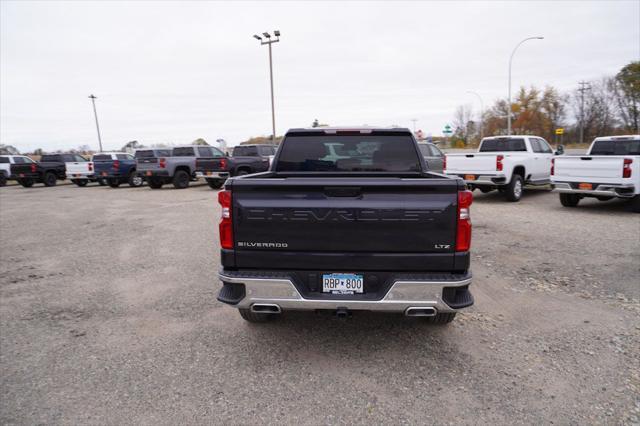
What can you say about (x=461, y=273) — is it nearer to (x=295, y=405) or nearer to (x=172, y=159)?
(x=295, y=405)

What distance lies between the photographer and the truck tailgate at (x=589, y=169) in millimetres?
9711

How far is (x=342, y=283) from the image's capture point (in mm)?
3297

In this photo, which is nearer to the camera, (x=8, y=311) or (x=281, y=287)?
(x=281, y=287)

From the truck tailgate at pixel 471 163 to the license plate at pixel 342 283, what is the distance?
1000 cm

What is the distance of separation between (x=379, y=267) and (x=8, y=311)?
456 centimetres

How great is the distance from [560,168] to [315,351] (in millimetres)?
9708

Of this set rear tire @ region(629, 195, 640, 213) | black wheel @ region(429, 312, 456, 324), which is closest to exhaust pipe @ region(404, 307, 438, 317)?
black wheel @ region(429, 312, 456, 324)

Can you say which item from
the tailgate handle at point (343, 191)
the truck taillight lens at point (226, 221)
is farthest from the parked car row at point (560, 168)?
the truck taillight lens at point (226, 221)

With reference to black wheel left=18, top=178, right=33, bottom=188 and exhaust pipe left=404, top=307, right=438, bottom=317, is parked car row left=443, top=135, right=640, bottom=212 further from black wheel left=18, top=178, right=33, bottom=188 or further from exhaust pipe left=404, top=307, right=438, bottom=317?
black wheel left=18, top=178, right=33, bottom=188

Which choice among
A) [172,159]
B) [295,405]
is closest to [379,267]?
[295,405]

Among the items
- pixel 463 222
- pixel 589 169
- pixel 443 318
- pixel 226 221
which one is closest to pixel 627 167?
pixel 589 169

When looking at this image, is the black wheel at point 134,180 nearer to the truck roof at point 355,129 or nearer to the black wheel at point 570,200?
the black wheel at point 570,200

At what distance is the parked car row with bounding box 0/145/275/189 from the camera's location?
734 inches

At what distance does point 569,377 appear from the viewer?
3256mm
